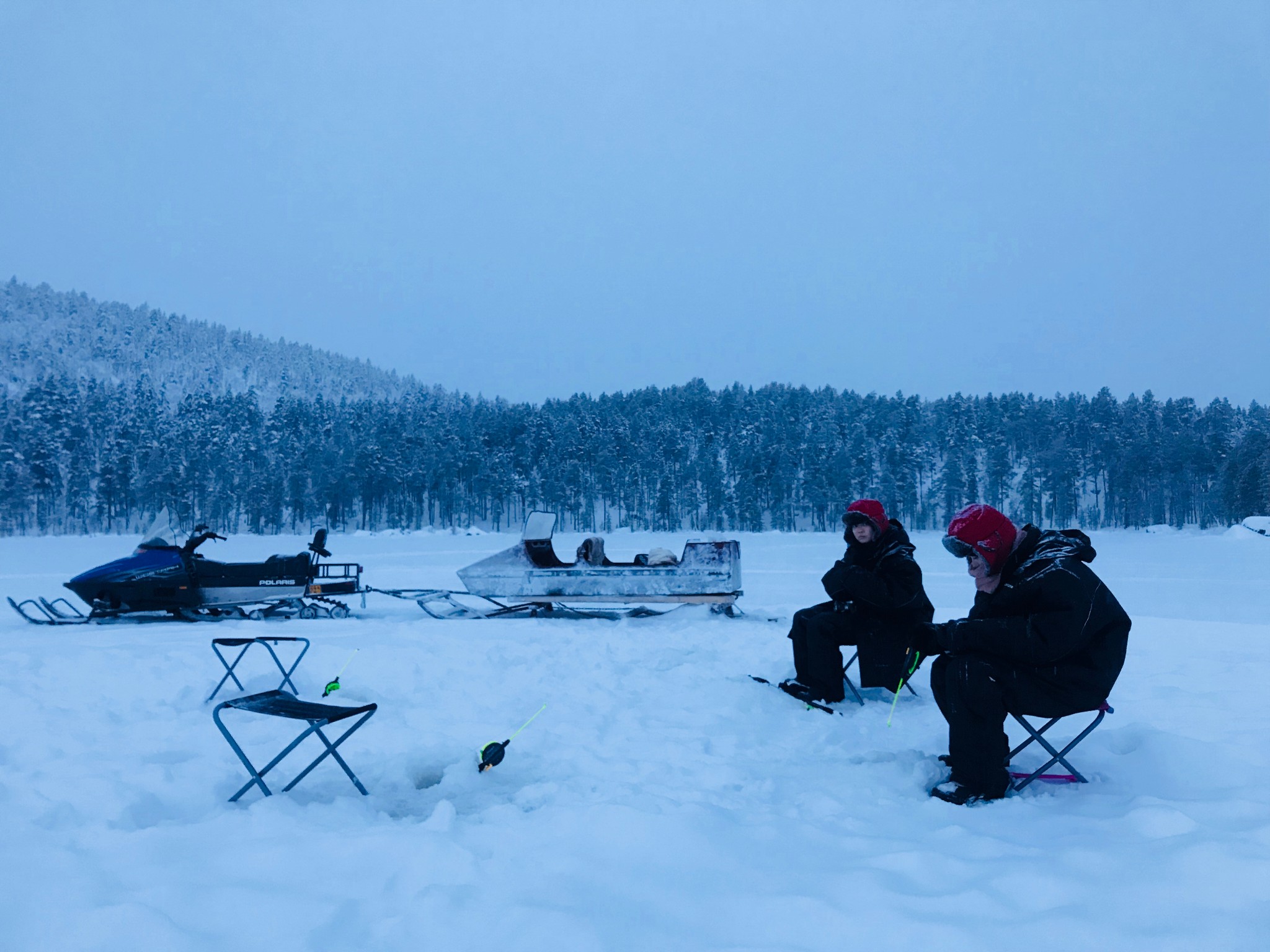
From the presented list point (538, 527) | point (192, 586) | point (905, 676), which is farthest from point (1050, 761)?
point (192, 586)

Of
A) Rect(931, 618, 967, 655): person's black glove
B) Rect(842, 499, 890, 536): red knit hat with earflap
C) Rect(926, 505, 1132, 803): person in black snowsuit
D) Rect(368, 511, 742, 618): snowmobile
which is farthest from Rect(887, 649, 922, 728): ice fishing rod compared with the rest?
Rect(368, 511, 742, 618): snowmobile

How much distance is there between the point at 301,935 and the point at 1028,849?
2.34 metres

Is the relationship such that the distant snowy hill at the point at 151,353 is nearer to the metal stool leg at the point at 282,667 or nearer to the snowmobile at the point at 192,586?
the snowmobile at the point at 192,586

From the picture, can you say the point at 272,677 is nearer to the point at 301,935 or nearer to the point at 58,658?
the point at 58,658

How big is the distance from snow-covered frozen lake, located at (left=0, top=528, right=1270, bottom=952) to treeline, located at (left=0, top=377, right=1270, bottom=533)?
2354 inches

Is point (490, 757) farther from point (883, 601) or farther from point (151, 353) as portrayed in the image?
point (151, 353)

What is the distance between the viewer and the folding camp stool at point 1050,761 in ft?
10.0

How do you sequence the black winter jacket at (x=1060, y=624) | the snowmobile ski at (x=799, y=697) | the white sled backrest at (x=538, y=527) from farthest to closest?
the white sled backrest at (x=538, y=527), the snowmobile ski at (x=799, y=697), the black winter jacket at (x=1060, y=624)

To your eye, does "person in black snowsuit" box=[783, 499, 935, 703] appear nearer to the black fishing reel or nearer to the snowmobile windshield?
the black fishing reel

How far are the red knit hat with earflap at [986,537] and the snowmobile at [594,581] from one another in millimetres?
5607

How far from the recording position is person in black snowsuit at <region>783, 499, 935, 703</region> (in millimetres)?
4648

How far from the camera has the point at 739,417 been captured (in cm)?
8550

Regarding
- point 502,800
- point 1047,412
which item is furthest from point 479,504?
point 502,800

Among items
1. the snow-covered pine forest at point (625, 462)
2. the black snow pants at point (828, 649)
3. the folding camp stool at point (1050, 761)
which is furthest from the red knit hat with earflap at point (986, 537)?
the snow-covered pine forest at point (625, 462)
